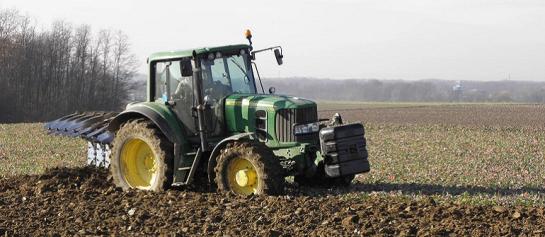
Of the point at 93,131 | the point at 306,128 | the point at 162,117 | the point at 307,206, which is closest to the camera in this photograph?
the point at 307,206

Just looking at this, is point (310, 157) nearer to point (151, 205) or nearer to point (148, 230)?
point (151, 205)

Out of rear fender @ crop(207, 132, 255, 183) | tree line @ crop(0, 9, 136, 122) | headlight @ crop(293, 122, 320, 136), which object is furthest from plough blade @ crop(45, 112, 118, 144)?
tree line @ crop(0, 9, 136, 122)

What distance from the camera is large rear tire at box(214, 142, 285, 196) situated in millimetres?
10148

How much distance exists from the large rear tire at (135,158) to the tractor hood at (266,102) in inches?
46.1

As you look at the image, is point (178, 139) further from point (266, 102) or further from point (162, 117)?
point (266, 102)

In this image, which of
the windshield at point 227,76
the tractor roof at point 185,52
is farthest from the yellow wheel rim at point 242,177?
the tractor roof at point 185,52

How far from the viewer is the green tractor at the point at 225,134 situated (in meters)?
10.6

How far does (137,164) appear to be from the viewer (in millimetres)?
Result: 12164

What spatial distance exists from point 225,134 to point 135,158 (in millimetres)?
1691

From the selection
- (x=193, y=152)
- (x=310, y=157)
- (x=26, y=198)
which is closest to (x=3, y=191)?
(x=26, y=198)

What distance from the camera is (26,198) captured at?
36.0ft

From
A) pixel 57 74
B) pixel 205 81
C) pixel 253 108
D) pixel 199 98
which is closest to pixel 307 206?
pixel 253 108

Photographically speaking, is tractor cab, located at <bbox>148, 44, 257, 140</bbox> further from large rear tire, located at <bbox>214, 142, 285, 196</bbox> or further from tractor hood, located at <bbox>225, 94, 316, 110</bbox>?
large rear tire, located at <bbox>214, 142, 285, 196</bbox>

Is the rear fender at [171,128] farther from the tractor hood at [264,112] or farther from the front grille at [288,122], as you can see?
A: the front grille at [288,122]
